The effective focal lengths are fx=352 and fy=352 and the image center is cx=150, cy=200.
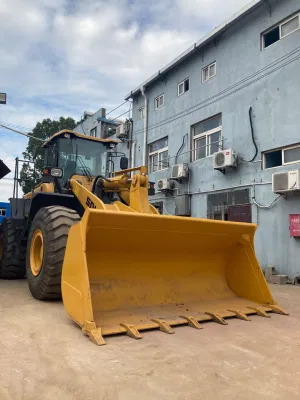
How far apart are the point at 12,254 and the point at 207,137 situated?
291 inches

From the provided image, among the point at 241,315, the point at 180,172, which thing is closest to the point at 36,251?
the point at 241,315

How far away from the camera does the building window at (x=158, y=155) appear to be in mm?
13655

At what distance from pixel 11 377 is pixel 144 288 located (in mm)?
2048

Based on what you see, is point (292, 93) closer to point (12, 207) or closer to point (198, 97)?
point (198, 97)

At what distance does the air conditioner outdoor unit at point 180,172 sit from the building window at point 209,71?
2.96 m

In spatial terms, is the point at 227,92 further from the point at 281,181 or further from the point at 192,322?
the point at 192,322

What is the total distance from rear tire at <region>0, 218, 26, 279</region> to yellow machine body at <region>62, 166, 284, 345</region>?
2.13 metres

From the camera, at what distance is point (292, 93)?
28.7 ft

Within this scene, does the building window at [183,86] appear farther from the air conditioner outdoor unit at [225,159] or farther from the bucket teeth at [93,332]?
the bucket teeth at [93,332]

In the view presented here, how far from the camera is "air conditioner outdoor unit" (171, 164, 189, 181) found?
11.9 metres

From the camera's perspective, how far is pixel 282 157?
9.02 m

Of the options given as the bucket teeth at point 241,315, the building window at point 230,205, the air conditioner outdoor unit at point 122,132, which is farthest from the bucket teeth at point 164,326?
the air conditioner outdoor unit at point 122,132

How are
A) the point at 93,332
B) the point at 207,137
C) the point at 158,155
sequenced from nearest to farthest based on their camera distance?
the point at 93,332
the point at 207,137
the point at 158,155

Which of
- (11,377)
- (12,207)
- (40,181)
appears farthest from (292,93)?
(11,377)
